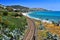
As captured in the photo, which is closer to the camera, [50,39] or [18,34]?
[18,34]

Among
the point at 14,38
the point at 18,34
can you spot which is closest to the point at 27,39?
the point at 18,34

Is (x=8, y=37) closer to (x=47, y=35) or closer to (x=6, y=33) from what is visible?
(x=6, y=33)

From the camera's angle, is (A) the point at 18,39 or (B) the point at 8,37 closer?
(B) the point at 8,37

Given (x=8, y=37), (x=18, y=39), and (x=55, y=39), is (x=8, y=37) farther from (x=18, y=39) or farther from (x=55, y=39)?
(x=55, y=39)

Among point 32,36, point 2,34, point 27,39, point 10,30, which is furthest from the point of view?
point 32,36

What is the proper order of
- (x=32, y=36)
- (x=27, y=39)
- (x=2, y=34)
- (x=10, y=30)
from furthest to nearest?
(x=32, y=36)
(x=27, y=39)
(x=10, y=30)
(x=2, y=34)

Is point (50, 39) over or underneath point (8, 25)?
underneath

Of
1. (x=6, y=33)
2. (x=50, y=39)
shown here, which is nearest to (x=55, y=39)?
(x=50, y=39)

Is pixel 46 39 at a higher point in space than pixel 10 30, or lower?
lower

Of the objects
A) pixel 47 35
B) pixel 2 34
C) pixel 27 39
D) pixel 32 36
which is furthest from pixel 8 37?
pixel 47 35
